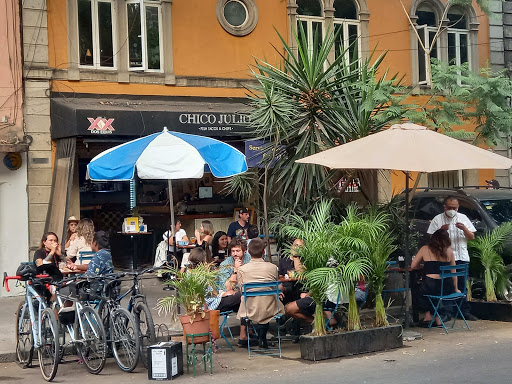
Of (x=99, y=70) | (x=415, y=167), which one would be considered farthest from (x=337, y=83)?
(x=99, y=70)

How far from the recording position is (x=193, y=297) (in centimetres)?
955

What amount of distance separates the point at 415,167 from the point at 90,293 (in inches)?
169

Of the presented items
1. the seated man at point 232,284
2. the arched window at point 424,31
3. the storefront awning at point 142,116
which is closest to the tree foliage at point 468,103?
the arched window at point 424,31

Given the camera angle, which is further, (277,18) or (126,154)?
(277,18)

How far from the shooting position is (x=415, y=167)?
10680 millimetres

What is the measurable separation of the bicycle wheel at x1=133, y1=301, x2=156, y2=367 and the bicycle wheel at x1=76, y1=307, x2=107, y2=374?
15.9 inches

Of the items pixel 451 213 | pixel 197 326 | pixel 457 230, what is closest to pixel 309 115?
pixel 451 213

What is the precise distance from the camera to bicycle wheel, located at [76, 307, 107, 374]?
952cm

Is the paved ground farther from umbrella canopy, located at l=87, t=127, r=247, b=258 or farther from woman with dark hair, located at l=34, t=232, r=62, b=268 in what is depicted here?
umbrella canopy, located at l=87, t=127, r=247, b=258

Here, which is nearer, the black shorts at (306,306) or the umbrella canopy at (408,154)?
the black shorts at (306,306)

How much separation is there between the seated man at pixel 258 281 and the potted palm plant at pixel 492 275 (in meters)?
3.71

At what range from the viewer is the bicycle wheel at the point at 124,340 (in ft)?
30.6

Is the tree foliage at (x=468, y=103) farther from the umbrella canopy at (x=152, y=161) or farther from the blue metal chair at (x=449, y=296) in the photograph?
the umbrella canopy at (x=152, y=161)

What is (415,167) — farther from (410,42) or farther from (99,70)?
(410,42)
